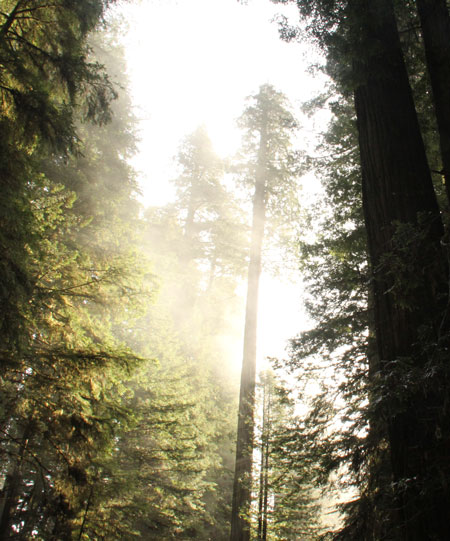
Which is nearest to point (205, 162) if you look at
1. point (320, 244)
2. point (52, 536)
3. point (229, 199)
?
point (229, 199)

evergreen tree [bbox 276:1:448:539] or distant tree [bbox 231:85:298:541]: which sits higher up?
distant tree [bbox 231:85:298:541]

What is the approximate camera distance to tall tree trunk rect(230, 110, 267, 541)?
337 inches

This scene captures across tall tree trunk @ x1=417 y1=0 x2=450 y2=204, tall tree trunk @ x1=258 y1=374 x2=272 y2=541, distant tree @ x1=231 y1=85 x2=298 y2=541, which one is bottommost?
tall tree trunk @ x1=258 y1=374 x2=272 y2=541

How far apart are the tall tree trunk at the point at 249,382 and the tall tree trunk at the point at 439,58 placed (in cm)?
780

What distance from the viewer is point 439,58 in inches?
133

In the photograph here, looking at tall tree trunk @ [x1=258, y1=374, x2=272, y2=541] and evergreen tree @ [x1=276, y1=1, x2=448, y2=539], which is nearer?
evergreen tree @ [x1=276, y1=1, x2=448, y2=539]

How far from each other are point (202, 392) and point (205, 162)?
14827mm

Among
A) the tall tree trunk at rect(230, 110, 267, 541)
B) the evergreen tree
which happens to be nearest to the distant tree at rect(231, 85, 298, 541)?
the tall tree trunk at rect(230, 110, 267, 541)

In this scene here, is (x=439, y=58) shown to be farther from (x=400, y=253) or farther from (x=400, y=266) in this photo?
(x=400, y=266)

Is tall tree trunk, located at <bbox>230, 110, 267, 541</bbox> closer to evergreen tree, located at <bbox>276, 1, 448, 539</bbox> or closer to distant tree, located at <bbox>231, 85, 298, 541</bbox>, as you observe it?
distant tree, located at <bbox>231, 85, 298, 541</bbox>

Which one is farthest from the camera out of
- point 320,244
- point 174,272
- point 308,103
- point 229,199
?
point 229,199

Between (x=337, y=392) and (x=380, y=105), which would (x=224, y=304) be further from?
(x=380, y=105)

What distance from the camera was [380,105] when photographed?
398 centimetres

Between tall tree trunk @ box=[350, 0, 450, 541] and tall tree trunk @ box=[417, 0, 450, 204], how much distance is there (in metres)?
0.42
